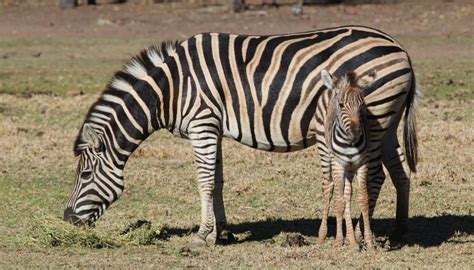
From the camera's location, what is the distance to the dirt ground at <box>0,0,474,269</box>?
9445 millimetres

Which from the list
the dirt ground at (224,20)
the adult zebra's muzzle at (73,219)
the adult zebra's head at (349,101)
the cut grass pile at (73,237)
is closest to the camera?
the adult zebra's head at (349,101)

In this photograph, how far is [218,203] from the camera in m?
10.6

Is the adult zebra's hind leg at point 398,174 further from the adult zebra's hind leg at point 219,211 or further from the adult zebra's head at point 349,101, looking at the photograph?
the adult zebra's hind leg at point 219,211

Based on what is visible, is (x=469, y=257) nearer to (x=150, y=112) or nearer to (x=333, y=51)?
(x=333, y=51)

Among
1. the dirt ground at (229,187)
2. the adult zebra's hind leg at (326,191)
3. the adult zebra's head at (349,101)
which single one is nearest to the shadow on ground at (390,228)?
the dirt ground at (229,187)

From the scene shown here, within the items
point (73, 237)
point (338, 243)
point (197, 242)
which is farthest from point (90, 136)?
point (338, 243)

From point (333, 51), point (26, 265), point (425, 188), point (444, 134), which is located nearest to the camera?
point (26, 265)

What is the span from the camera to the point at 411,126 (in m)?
10.3

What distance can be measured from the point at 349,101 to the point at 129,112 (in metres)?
2.25

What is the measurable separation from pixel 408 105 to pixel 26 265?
3808 millimetres

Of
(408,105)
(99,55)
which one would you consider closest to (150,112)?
(408,105)

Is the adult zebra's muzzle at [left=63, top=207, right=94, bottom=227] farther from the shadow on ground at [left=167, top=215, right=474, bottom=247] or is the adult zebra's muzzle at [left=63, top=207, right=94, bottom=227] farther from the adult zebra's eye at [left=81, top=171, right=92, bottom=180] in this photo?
the shadow on ground at [left=167, top=215, right=474, bottom=247]

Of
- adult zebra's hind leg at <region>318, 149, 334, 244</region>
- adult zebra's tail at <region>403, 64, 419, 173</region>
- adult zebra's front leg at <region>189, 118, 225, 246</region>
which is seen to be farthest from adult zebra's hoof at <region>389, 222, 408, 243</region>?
adult zebra's front leg at <region>189, 118, 225, 246</region>

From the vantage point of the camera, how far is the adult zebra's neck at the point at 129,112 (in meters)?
10.2
